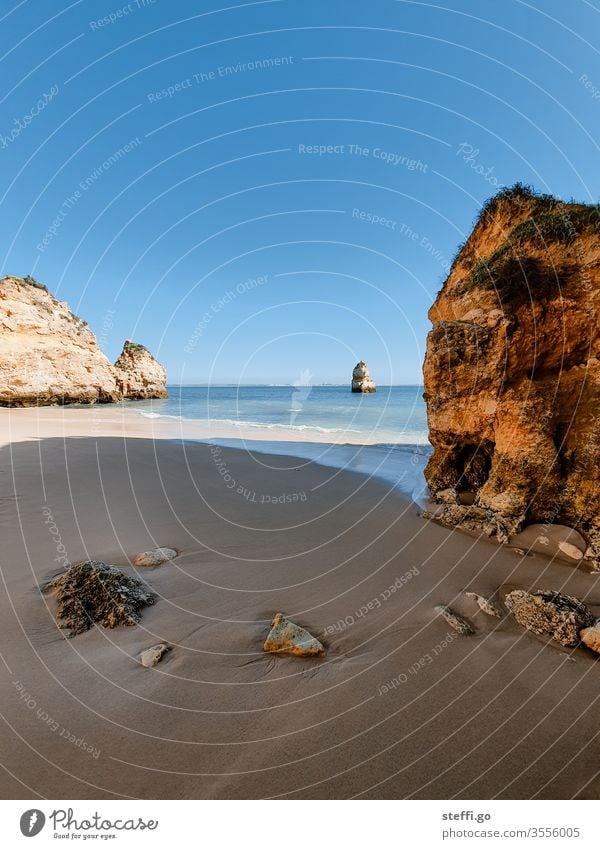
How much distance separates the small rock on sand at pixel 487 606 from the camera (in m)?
3.54

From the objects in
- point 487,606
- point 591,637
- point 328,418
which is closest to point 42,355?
point 328,418

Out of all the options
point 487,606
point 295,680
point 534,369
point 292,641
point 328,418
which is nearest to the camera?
point 295,680

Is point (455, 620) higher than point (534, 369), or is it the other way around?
point (534, 369)

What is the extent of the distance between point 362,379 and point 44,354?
64.5m

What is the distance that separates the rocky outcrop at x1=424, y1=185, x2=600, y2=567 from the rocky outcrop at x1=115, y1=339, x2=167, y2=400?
2416 inches

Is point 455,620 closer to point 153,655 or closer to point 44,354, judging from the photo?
point 153,655

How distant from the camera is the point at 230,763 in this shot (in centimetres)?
208

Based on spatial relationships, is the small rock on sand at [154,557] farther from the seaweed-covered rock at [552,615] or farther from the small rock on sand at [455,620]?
the seaweed-covered rock at [552,615]

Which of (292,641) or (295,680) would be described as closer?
(295,680)

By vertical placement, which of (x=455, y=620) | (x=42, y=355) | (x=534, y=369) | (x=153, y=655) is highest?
(x=42, y=355)

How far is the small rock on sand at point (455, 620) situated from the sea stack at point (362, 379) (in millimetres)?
82602

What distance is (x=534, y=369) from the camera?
227 inches

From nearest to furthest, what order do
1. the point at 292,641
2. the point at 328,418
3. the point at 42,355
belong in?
the point at 292,641, the point at 328,418, the point at 42,355

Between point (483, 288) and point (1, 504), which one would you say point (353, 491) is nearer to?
point (483, 288)
